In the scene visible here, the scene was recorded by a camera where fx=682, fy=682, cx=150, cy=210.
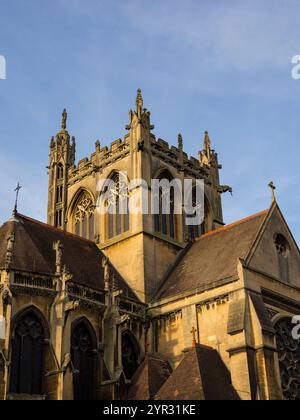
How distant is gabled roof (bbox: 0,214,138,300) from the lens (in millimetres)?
28047

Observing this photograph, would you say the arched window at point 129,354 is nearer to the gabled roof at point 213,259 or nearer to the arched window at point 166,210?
the gabled roof at point 213,259

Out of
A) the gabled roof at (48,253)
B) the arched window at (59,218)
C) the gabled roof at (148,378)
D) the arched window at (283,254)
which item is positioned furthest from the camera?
the arched window at (59,218)

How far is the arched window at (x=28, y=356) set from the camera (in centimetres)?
2497

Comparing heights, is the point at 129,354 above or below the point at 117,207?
below

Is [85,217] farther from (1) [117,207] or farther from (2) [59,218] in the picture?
(1) [117,207]

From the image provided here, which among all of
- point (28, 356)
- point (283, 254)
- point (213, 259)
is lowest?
point (28, 356)

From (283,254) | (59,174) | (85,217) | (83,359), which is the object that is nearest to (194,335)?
(83,359)

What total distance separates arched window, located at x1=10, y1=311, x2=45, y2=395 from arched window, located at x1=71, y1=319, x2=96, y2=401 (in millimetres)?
1587

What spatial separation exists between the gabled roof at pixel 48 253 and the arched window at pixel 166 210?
3.52 meters

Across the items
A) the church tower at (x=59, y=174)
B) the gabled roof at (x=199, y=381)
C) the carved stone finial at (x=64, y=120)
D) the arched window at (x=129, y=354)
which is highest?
the carved stone finial at (x=64, y=120)

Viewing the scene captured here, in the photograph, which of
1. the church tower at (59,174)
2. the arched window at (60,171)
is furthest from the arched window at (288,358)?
the arched window at (60,171)

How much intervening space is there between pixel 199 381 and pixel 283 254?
972 cm

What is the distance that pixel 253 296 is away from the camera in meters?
27.9

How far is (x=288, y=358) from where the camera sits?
28672mm
